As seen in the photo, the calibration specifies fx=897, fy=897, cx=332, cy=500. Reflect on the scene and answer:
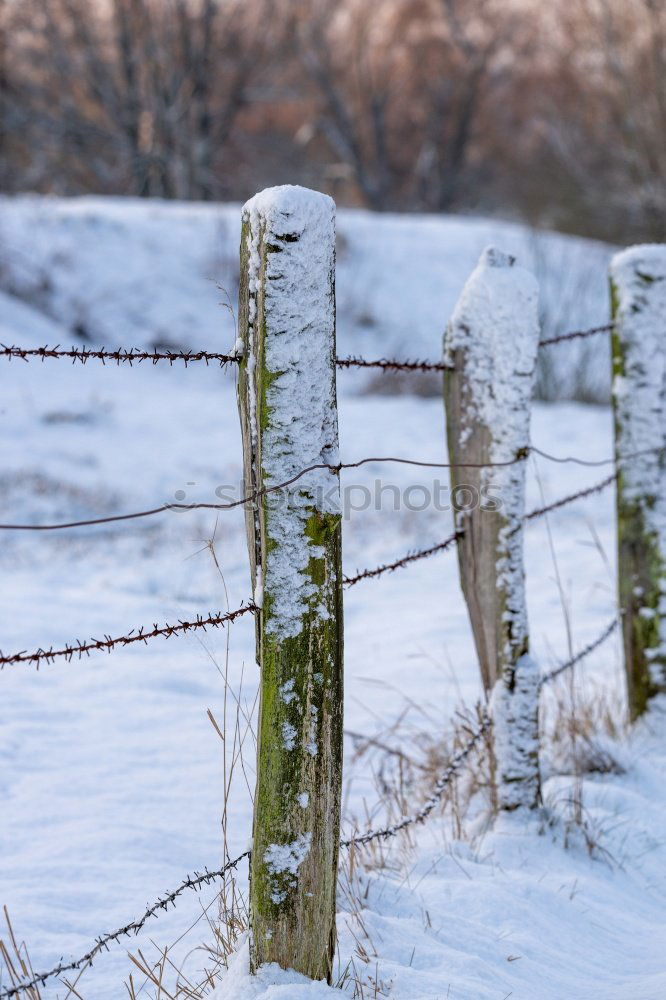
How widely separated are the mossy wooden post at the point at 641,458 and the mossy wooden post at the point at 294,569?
5.40 feet

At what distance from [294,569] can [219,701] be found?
89.0 inches

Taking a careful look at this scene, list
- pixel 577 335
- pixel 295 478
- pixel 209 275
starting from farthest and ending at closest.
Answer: pixel 209 275, pixel 577 335, pixel 295 478

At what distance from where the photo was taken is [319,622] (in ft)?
5.22

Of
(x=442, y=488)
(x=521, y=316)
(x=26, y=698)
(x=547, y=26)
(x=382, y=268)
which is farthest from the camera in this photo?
(x=547, y=26)

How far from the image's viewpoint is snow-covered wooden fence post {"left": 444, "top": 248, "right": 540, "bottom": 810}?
223cm

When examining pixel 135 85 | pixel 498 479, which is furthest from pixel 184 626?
pixel 135 85

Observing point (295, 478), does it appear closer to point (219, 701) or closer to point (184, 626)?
point (184, 626)

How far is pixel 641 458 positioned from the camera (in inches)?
117

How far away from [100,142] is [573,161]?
48.2 ft

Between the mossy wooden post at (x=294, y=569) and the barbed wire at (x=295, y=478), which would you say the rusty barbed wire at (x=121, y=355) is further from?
the barbed wire at (x=295, y=478)

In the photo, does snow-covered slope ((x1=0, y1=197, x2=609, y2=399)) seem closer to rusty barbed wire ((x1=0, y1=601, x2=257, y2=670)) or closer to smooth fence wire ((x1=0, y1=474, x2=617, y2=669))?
smooth fence wire ((x1=0, y1=474, x2=617, y2=669))

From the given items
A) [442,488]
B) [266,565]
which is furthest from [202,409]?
[266,565]

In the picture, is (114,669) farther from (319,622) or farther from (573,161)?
(573,161)

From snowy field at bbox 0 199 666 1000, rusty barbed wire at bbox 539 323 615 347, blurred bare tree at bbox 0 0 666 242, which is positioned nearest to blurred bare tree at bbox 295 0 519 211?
blurred bare tree at bbox 0 0 666 242
